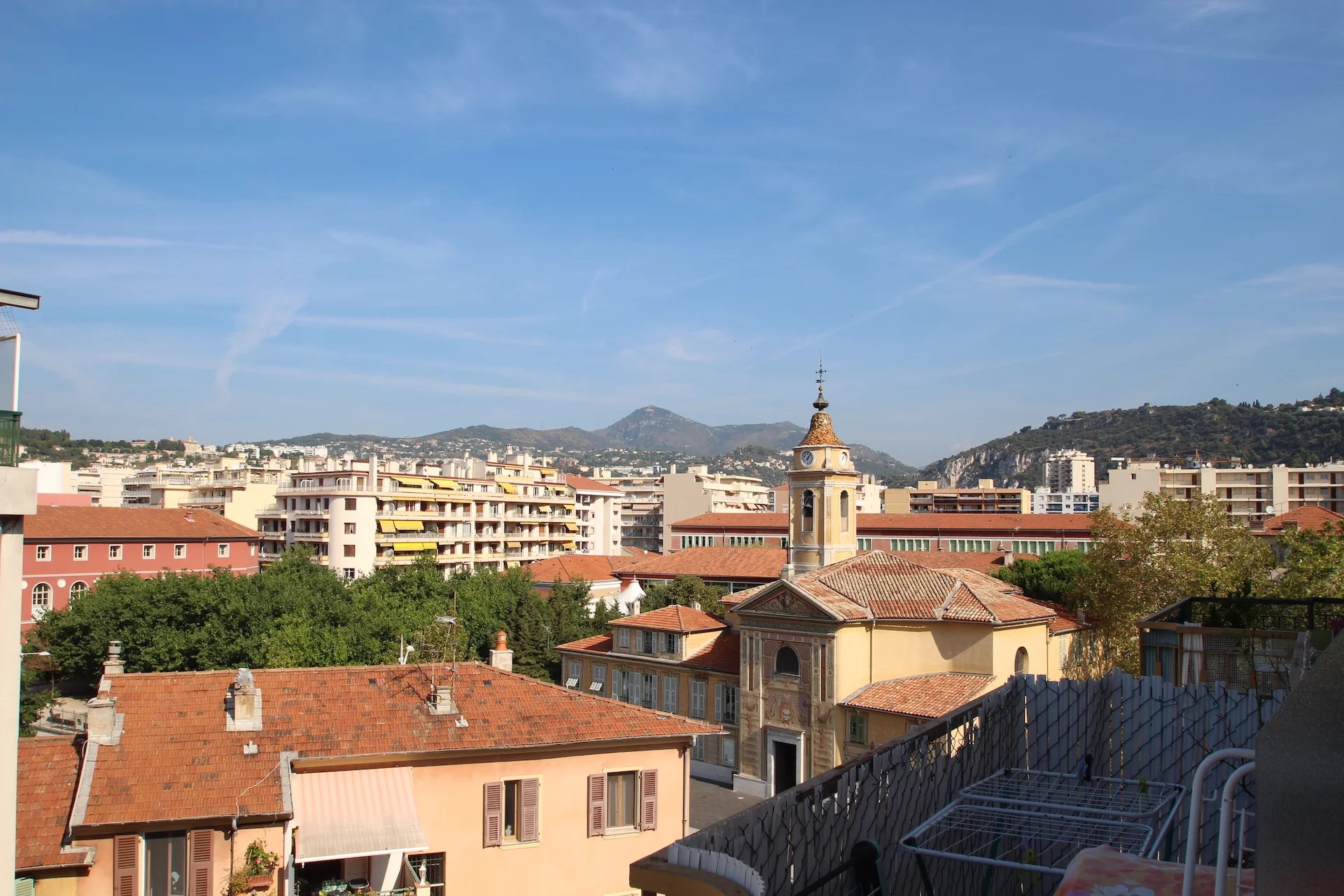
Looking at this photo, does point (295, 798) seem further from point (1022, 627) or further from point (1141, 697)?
point (1022, 627)

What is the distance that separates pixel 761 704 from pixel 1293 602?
23.0m

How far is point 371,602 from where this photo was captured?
43094 millimetres

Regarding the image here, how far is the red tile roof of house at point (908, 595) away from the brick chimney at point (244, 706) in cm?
1795

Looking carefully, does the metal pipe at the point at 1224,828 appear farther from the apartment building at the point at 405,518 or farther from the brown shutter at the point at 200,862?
the apartment building at the point at 405,518

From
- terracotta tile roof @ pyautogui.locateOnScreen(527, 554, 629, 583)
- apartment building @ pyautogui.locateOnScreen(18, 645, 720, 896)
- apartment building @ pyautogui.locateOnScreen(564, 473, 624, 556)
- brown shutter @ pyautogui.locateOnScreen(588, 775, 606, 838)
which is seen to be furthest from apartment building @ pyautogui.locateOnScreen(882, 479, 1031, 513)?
brown shutter @ pyautogui.locateOnScreen(588, 775, 606, 838)

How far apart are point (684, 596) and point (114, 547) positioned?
32.5 meters

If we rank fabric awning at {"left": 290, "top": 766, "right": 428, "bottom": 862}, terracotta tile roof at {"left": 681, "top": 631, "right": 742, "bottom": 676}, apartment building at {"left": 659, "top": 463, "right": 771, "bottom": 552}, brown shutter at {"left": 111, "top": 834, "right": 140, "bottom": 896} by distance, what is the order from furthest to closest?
apartment building at {"left": 659, "top": 463, "right": 771, "bottom": 552} → terracotta tile roof at {"left": 681, "top": 631, "right": 742, "bottom": 676} → fabric awning at {"left": 290, "top": 766, "right": 428, "bottom": 862} → brown shutter at {"left": 111, "top": 834, "right": 140, "bottom": 896}

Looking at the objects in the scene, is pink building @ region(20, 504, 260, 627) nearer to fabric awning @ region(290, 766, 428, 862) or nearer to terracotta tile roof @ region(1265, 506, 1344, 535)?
fabric awning @ region(290, 766, 428, 862)

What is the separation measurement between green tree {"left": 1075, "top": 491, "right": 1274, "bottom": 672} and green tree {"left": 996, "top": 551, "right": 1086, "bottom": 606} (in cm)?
687

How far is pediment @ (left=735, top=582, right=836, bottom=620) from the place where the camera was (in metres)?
30.1

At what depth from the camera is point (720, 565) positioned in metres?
60.5

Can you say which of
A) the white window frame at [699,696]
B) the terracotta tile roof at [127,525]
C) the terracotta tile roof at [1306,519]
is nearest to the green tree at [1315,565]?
the white window frame at [699,696]

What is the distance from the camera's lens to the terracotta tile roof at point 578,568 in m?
63.5

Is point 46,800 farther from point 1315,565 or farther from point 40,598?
point 40,598
